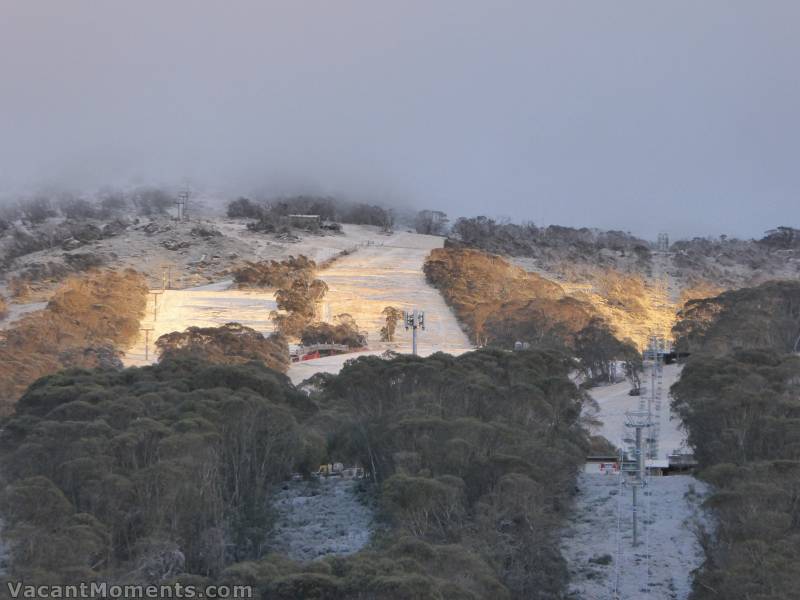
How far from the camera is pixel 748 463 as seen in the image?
1368 inches

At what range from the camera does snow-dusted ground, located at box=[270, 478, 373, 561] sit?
3581cm

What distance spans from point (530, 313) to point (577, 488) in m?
32.9

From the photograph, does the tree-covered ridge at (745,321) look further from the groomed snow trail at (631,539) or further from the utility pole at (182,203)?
the utility pole at (182,203)

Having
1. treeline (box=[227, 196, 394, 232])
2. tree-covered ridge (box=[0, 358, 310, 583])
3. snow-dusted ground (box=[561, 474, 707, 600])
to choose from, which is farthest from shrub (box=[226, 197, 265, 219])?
snow-dusted ground (box=[561, 474, 707, 600])

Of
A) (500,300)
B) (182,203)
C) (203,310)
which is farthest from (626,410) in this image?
(182,203)

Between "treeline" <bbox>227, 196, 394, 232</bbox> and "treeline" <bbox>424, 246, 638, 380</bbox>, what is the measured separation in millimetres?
31396

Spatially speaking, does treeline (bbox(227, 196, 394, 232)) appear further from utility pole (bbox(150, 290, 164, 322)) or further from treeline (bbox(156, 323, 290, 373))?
treeline (bbox(156, 323, 290, 373))

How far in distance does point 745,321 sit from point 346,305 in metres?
30.2

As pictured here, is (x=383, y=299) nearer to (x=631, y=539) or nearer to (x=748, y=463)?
(x=631, y=539)

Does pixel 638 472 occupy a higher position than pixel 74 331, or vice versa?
pixel 74 331

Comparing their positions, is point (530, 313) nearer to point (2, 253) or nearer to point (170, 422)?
point (170, 422)

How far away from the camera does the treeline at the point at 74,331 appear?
58844 millimetres

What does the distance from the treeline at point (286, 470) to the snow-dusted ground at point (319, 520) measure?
69 cm

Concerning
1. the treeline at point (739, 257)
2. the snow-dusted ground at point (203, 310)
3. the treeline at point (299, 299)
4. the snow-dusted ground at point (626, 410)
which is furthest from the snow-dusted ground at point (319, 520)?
the treeline at point (739, 257)
